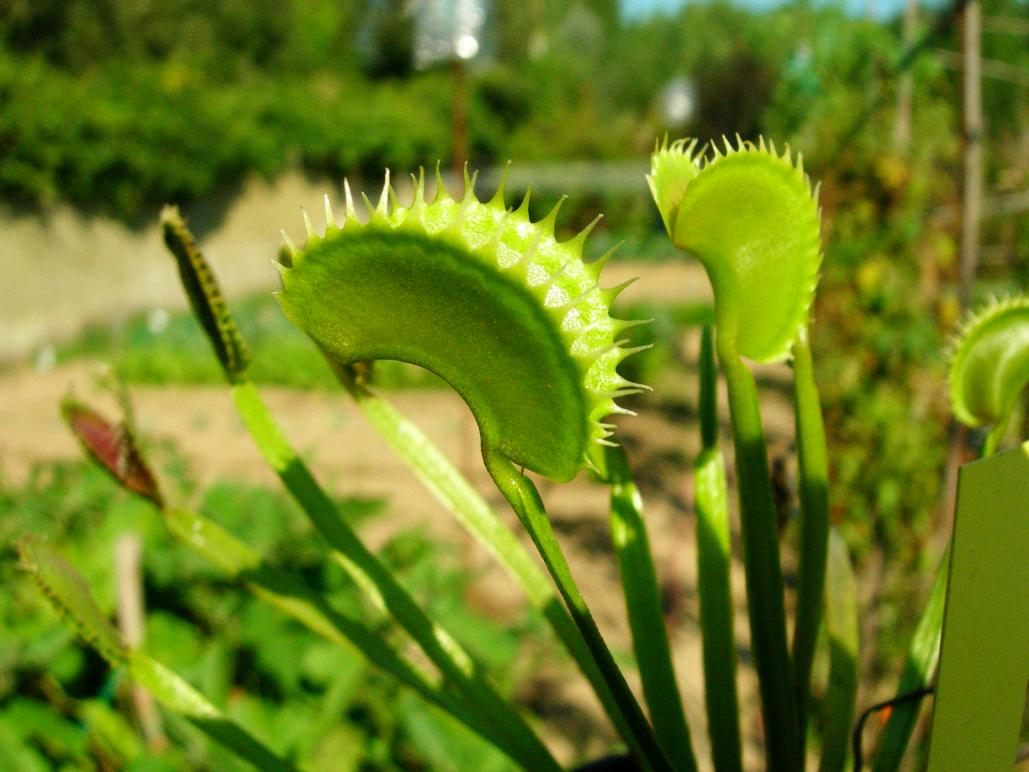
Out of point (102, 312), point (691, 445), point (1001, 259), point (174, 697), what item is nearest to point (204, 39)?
point (102, 312)

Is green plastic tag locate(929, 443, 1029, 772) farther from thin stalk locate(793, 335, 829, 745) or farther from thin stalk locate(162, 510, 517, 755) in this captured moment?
thin stalk locate(162, 510, 517, 755)

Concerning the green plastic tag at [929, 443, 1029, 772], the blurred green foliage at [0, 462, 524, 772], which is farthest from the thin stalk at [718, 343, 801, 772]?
the blurred green foliage at [0, 462, 524, 772]

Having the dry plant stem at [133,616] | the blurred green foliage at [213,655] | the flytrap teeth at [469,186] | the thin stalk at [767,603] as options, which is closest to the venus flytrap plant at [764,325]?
the thin stalk at [767,603]

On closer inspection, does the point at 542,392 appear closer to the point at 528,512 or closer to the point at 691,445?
the point at 528,512

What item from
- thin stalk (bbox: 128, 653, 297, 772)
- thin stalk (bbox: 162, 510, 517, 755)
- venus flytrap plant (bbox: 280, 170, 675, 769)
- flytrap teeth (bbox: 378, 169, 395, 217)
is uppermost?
flytrap teeth (bbox: 378, 169, 395, 217)

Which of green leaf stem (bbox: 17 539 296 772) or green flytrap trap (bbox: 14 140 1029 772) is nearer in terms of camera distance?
green flytrap trap (bbox: 14 140 1029 772)

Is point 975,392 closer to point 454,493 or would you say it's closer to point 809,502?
point 809,502

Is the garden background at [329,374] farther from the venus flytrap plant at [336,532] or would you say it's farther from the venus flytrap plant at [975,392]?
the venus flytrap plant at [336,532]
